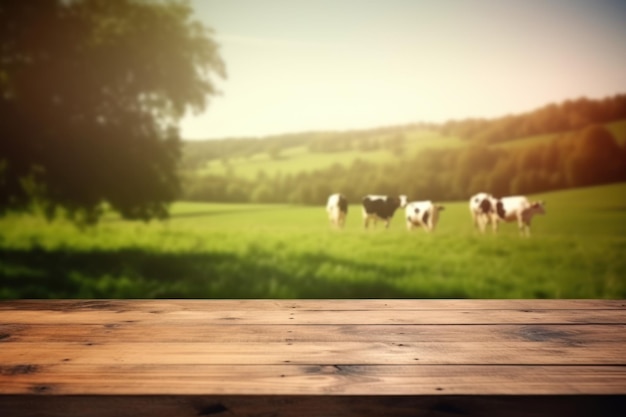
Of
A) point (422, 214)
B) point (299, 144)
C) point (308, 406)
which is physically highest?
point (299, 144)

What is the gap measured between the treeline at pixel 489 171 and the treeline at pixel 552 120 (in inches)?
2.2

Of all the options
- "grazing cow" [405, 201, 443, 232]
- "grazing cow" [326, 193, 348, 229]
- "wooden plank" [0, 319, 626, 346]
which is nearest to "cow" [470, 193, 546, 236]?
"grazing cow" [405, 201, 443, 232]

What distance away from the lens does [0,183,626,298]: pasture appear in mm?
2824

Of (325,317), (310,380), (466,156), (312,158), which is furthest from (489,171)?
(310,380)

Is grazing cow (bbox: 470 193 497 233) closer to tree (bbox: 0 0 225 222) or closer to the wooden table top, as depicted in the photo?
the wooden table top

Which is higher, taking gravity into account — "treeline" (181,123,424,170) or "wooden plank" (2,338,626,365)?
"treeline" (181,123,424,170)

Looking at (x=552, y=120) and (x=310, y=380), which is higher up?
(x=552, y=120)

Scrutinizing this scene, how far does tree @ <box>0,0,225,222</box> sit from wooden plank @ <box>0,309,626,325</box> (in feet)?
5.16

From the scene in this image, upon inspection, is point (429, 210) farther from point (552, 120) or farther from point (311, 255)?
point (552, 120)

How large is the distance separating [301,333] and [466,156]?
6.39ft

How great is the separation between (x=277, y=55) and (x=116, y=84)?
88cm

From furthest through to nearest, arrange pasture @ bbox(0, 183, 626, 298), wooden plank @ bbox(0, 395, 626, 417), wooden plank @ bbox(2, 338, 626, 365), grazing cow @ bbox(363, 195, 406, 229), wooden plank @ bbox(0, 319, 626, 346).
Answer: grazing cow @ bbox(363, 195, 406, 229) < pasture @ bbox(0, 183, 626, 298) < wooden plank @ bbox(0, 319, 626, 346) < wooden plank @ bbox(2, 338, 626, 365) < wooden plank @ bbox(0, 395, 626, 417)

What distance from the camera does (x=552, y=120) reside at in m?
2.87

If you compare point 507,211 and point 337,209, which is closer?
point 507,211
